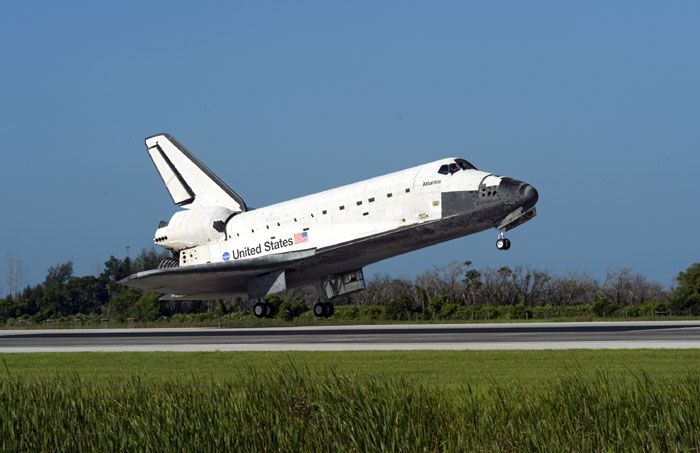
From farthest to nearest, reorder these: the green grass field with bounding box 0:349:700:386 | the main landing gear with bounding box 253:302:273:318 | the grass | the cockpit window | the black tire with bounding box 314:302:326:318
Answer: the main landing gear with bounding box 253:302:273:318 → the black tire with bounding box 314:302:326:318 → the cockpit window → the green grass field with bounding box 0:349:700:386 → the grass

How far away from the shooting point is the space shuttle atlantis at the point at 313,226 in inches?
1300

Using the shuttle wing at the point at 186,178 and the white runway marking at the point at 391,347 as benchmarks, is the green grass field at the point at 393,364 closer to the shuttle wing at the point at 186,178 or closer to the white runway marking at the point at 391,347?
the white runway marking at the point at 391,347

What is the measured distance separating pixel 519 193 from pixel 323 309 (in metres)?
9.51

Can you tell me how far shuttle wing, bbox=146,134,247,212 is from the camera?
4212 cm

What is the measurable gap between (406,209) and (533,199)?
A: 3.97m

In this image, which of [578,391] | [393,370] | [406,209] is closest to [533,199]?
[406,209]

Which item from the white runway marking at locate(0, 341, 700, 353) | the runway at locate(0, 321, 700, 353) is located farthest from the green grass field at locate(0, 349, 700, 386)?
the runway at locate(0, 321, 700, 353)

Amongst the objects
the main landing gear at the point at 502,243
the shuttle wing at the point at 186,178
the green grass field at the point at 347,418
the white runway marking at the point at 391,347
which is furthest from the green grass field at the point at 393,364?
the shuttle wing at the point at 186,178

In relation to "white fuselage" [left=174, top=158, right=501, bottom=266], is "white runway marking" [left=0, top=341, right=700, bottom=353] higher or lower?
lower

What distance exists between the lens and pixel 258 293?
38.7 m

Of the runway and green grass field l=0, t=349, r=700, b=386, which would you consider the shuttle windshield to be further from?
green grass field l=0, t=349, r=700, b=386

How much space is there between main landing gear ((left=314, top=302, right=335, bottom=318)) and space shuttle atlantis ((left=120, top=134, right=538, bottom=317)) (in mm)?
45

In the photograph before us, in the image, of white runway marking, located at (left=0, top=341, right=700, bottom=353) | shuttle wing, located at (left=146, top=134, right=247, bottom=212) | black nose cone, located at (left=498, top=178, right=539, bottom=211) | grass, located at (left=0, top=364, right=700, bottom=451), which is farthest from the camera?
shuttle wing, located at (left=146, top=134, right=247, bottom=212)

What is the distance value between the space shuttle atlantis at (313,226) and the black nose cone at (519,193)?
0.03 m
